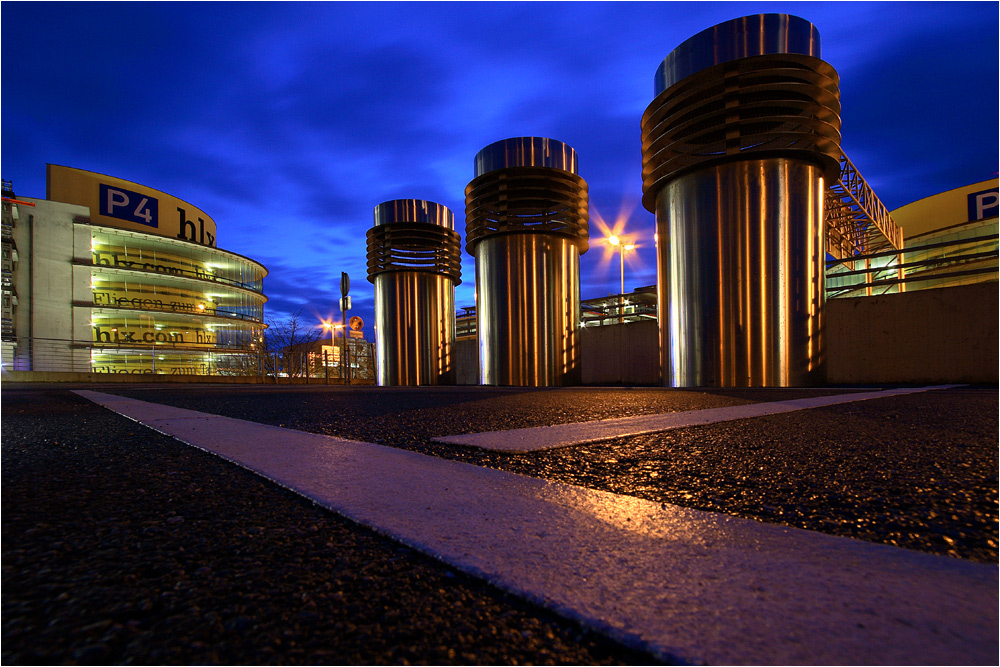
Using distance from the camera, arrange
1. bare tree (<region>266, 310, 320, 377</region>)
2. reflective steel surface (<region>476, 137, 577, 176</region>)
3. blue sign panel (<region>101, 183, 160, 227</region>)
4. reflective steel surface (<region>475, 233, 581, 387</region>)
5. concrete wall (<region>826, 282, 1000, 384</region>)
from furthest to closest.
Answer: bare tree (<region>266, 310, 320, 377</region>) < blue sign panel (<region>101, 183, 160, 227</region>) < reflective steel surface (<region>476, 137, 577, 176</region>) < reflective steel surface (<region>475, 233, 581, 387</region>) < concrete wall (<region>826, 282, 1000, 384</region>)

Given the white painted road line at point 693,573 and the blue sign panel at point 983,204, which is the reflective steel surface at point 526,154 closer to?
the white painted road line at point 693,573

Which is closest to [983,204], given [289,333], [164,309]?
[289,333]

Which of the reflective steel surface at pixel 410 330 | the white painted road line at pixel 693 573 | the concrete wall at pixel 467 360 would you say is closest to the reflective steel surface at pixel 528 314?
the reflective steel surface at pixel 410 330

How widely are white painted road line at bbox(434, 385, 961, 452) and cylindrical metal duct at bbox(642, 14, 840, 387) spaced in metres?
3.21

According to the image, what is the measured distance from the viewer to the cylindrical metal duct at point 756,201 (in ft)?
18.2

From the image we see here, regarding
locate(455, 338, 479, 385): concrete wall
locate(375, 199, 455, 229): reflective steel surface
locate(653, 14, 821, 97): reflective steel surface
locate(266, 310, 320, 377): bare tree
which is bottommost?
locate(455, 338, 479, 385): concrete wall

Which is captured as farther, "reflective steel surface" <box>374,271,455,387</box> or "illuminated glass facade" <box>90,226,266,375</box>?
"illuminated glass facade" <box>90,226,266,375</box>

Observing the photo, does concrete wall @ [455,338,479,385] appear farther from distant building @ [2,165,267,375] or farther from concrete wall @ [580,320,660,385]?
distant building @ [2,165,267,375]

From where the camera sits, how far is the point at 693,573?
0.62 meters

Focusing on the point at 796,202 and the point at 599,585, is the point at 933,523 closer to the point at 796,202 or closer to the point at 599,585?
the point at 599,585

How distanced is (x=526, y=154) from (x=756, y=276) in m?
4.55

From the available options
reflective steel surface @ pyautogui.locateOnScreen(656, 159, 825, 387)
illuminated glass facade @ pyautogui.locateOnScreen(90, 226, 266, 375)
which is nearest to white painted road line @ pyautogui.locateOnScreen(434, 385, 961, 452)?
reflective steel surface @ pyautogui.locateOnScreen(656, 159, 825, 387)

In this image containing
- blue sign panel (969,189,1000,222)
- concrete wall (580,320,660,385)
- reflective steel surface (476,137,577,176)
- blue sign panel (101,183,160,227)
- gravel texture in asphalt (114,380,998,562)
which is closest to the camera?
gravel texture in asphalt (114,380,998,562)

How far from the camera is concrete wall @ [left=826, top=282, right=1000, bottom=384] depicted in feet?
20.6
